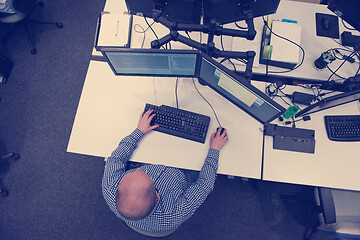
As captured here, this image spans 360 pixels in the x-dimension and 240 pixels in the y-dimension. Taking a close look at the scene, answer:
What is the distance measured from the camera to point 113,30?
5.45 feet

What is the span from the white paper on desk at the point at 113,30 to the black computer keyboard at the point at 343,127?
1.43 meters

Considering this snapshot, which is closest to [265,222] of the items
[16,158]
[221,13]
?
[221,13]

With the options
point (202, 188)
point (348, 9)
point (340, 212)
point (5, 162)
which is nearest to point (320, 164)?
point (340, 212)

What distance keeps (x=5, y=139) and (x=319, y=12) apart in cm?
286

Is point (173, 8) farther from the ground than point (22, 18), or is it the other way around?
point (22, 18)

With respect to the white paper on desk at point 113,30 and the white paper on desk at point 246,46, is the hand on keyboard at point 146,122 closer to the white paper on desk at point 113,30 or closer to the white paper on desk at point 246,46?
the white paper on desk at point 113,30

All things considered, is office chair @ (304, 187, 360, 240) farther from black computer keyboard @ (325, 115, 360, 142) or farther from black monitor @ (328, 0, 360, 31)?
black monitor @ (328, 0, 360, 31)

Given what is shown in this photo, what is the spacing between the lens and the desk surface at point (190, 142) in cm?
153

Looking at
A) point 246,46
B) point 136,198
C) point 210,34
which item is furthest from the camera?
point 246,46

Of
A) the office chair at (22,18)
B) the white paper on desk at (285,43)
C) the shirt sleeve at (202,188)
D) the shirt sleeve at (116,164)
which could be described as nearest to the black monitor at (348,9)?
the white paper on desk at (285,43)

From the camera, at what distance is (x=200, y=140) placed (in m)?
1.55

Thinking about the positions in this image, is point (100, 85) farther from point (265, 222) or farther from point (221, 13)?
point (265, 222)

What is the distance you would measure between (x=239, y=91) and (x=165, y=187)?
712 mm

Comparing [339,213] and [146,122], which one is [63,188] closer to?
[146,122]
